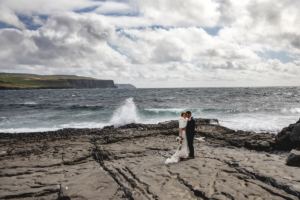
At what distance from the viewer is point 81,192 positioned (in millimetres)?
4582

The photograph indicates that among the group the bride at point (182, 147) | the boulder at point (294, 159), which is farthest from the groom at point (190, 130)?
the boulder at point (294, 159)

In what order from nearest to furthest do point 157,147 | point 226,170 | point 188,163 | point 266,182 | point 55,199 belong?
point 55,199 < point 266,182 < point 226,170 < point 188,163 < point 157,147

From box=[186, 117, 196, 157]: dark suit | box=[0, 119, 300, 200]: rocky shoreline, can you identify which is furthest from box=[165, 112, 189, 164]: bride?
box=[0, 119, 300, 200]: rocky shoreline

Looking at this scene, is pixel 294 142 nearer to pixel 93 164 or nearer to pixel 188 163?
pixel 188 163

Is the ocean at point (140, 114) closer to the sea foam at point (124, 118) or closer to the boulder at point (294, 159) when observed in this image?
the sea foam at point (124, 118)

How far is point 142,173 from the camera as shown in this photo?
5.65 meters

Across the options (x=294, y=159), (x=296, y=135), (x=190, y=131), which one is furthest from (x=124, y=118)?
(x=294, y=159)

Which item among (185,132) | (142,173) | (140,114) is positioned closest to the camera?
(142,173)

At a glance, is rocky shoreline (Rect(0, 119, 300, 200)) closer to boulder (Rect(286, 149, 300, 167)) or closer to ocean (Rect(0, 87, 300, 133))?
boulder (Rect(286, 149, 300, 167))

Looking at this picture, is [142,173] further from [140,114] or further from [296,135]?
[140,114]

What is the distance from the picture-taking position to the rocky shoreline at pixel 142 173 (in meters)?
4.41

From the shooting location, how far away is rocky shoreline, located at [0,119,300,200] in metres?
4.41

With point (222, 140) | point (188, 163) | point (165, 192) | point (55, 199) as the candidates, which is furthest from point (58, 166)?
point (222, 140)

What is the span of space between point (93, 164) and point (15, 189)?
2.44 metres
